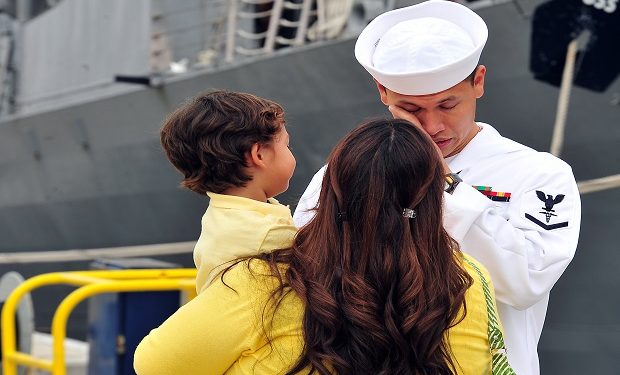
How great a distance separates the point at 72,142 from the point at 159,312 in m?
4.73

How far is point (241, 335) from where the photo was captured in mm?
1452

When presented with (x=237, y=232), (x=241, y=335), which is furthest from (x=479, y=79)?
(x=241, y=335)

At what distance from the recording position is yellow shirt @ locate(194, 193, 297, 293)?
62.3 inches

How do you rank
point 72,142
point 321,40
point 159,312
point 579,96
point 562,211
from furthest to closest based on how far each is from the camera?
point 72,142 → point 321,40 → point 579,96 → point 159,312 → point 562,211

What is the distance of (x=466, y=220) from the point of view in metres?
1.72

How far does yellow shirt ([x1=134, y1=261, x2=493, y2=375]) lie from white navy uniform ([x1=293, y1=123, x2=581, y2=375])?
0.23m

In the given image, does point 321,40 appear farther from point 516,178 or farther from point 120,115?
point 516,178

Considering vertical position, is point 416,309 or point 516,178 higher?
point 416,309

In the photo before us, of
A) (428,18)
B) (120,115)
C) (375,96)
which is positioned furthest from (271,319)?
(120,115)

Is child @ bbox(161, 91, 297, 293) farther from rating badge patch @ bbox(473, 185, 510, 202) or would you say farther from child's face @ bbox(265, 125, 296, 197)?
rating badge patch @ bbox(473, 185, 510, 202)

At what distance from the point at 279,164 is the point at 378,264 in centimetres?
37

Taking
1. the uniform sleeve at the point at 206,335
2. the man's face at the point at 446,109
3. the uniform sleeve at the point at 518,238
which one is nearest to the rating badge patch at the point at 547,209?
the uniform sleeve at the point at 518,238

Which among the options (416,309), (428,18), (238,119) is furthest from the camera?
(428,18)

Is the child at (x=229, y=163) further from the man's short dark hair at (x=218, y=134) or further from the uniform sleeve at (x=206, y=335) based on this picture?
the uniform sleeve at (x=206, y=335)
